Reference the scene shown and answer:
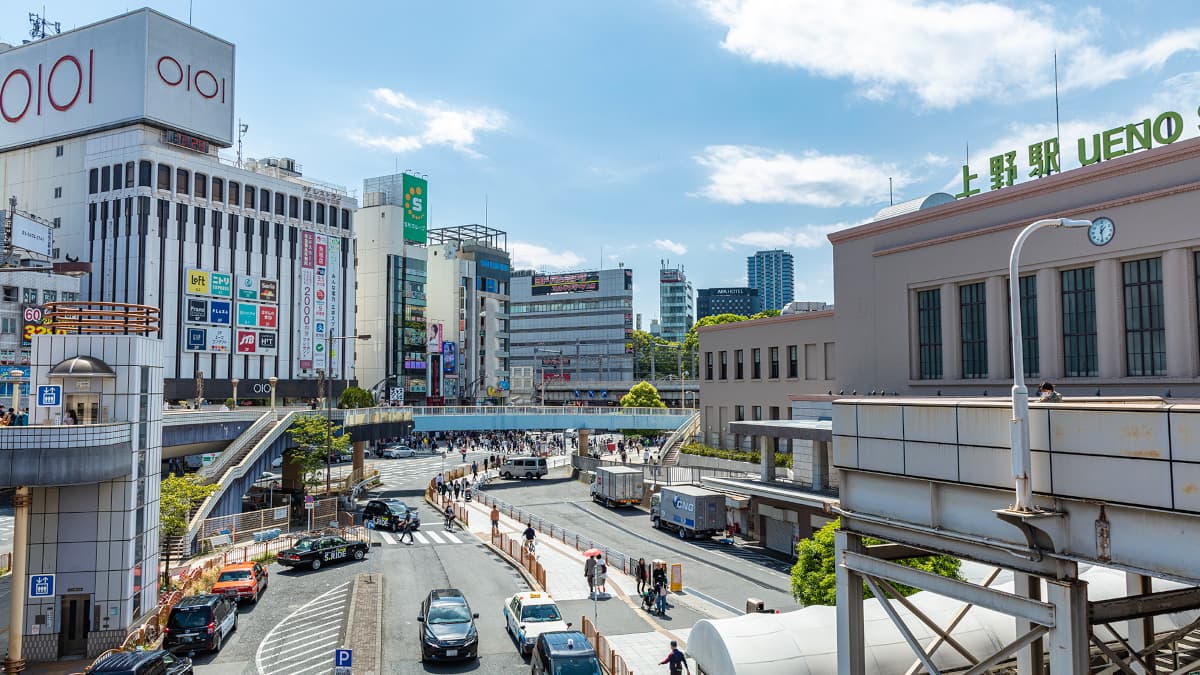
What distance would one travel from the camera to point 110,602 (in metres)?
25.6

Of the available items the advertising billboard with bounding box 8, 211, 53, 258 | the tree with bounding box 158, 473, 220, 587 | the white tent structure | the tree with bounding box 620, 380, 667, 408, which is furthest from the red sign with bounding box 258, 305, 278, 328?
the white tent structure

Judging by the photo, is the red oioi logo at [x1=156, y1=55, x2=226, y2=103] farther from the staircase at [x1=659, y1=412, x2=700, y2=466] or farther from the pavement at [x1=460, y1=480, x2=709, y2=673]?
the pavement at [x1=460, y1=480, x2=709, y2=673]

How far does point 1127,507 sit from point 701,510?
122ft

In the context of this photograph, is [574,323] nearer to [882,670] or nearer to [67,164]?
[67,164]

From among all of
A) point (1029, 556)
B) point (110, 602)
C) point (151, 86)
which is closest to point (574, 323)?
point (151, 86)

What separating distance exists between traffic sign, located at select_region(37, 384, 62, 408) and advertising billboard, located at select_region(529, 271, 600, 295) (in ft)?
470

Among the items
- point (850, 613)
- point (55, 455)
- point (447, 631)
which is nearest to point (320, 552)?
point (55, 455)

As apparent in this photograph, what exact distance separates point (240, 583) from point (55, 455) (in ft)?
31.5

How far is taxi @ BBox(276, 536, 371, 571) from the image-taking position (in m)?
37.2

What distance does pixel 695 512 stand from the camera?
4528 centimetres

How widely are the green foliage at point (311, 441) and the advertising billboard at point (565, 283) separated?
376 feet

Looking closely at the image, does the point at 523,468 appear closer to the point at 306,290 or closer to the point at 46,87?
the point at 306,290

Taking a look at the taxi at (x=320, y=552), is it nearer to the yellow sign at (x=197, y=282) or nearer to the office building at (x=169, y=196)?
the office building at (x=169, y=196)

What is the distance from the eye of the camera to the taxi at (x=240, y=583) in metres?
30.7
